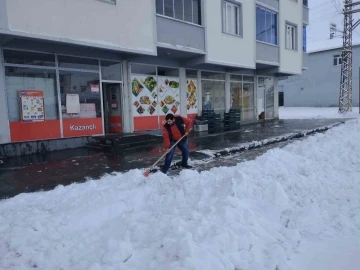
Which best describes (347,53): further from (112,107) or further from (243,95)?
(112,107)

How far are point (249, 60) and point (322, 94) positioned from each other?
2741cm

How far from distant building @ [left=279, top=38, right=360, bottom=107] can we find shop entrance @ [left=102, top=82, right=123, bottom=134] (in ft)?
112

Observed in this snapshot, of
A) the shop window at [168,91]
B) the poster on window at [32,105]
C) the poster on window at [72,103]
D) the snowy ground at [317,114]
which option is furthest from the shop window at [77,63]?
the snowy ground at [317,114]

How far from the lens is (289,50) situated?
2028 cm

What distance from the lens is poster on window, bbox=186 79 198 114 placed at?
50.0 ft

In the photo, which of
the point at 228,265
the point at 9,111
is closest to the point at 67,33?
the point at 9,111

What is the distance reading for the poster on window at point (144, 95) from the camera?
1262cm

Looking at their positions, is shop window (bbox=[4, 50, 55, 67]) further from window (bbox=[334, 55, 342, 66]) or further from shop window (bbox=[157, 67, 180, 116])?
window (bbox=[334, 55, 342, 66])

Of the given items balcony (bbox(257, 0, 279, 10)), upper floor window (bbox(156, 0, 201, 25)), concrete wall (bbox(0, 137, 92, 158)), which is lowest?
concrete wall (bbox(0, 137, 92, 158))

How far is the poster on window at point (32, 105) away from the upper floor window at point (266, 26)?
12812mm

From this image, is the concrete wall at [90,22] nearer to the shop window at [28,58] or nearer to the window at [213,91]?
the shop window at [28,58]

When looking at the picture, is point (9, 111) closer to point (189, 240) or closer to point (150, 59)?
point (150, 59)

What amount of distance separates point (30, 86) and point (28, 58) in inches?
34.9

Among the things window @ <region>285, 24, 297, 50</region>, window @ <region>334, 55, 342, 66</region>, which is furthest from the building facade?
window @ <region>334, 55, 342, 66</region>
